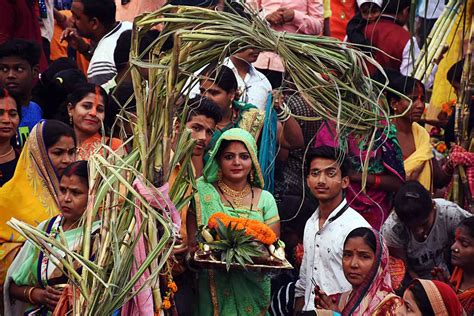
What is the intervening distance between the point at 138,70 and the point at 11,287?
1941 mm

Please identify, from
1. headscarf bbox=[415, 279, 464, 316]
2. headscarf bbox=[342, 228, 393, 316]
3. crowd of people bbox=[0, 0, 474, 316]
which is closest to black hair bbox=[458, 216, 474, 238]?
crowd of people bbox=[0, 0, 474, 316]

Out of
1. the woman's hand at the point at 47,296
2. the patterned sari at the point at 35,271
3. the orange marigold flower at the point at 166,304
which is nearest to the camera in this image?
the orange marigold flower at the point at 166,304

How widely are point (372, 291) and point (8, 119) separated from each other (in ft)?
8.67

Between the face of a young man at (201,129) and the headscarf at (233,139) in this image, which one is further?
the face of a young man at (201,129)

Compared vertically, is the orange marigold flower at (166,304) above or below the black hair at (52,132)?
below

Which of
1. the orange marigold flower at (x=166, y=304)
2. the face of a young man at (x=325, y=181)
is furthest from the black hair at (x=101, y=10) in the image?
the orange marigold flower at (x=166, y=304)

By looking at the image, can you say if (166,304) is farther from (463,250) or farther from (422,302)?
(463,250)

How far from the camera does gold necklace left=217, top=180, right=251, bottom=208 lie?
26.9 feet

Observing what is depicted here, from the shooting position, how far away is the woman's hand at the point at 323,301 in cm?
765

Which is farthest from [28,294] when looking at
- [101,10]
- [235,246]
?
[101,10]

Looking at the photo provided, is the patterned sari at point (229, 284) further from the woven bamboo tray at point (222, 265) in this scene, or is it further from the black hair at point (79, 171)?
the black hair at point (79, 171)

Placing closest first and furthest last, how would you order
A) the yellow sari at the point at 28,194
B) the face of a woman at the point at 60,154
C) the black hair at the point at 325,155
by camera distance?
the yellow sari at the point at 28,194, the face of a woman at the point at 60,154, the black hair at the point at 325,155

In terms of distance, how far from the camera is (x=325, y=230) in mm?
8273

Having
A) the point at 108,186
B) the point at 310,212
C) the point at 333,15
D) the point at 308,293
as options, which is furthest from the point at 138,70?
the point at 333,15
